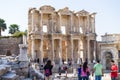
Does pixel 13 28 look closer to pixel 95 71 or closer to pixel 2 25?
pixel 2 25

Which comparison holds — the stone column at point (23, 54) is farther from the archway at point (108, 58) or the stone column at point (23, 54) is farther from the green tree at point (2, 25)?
the green tree at point (2, 25)

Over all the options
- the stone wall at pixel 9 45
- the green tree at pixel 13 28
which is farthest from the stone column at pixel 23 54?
the green tree at pixel 13 28

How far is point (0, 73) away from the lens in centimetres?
1448

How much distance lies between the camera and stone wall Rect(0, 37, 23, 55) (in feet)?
176

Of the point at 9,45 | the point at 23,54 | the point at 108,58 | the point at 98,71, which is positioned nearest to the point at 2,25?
the point at 9,45

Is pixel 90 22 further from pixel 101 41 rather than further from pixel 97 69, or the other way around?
pixel 97 69

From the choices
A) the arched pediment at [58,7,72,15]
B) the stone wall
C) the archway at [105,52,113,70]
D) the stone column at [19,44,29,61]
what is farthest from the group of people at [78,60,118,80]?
the stone wall

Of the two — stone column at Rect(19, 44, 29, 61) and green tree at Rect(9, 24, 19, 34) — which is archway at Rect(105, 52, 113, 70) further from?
green tree at Rect(9, 24, 19, 34)

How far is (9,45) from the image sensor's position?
53.9 m

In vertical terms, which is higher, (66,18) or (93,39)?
(66,18)

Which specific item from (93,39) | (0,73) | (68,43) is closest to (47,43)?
(68,43)

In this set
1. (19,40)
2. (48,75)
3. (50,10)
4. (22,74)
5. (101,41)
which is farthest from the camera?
(19,40)

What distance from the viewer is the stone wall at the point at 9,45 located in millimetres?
53519

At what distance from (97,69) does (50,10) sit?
97.6ft
